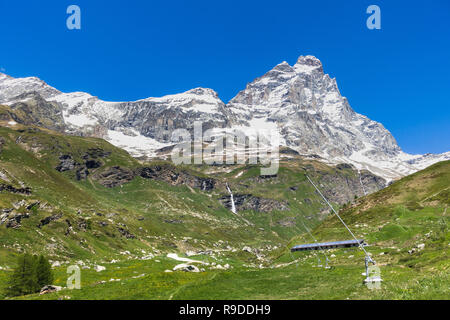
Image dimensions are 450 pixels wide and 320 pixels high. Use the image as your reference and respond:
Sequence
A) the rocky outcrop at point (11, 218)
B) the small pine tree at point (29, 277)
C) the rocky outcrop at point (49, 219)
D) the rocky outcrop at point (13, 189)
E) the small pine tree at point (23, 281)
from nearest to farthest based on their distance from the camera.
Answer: the small pine tree at point (23, 281) → the small pine tree at point (29, 277) → the rocky outcrop at point (11, 218) → the rocky outcrop at point (49, 219) → the rocky outcrop at point (13, 189)

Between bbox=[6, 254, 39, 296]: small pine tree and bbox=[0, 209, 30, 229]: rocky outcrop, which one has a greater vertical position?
bbox=[0, 209, 30, 229]: rocky outcrop

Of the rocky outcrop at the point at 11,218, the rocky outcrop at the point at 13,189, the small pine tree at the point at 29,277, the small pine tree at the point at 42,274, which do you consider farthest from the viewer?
the rocky outcrop at the point at 13,189

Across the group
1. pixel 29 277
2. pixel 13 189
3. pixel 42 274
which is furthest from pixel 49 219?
pixel 29 277

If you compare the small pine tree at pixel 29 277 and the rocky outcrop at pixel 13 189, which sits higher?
the rocky outcrop at pixel 13 189

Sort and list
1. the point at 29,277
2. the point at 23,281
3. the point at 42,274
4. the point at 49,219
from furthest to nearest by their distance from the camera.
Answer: the point at 49,219 → the point at 42,274 → the point at 29,277 → the point at 23,281

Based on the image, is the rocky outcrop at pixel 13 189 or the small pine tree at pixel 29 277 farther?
the rocky outcrop at pixel 13 189

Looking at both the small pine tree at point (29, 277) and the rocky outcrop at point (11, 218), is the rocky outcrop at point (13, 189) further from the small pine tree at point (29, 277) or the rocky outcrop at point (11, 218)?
the small pine tree at point (29, 277)

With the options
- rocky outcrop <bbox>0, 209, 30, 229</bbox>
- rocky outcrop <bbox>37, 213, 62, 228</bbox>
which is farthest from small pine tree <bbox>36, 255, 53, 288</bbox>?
rocky outcrop <bbox>37, 213, 62, 228</bbox>

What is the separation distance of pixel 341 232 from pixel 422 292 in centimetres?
7106

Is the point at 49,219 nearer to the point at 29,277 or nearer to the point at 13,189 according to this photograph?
the point at 13,189

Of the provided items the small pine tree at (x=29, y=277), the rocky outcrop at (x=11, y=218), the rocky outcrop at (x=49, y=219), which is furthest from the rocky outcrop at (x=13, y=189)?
the small pine tree at (x=29, y=277)

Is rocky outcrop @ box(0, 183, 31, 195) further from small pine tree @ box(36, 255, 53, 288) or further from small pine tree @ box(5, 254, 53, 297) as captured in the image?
small pine tree @ box(36, 255, 53, 288)

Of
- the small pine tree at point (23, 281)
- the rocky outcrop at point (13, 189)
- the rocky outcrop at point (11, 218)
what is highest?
the rocky outcrop at point (13, 189)
